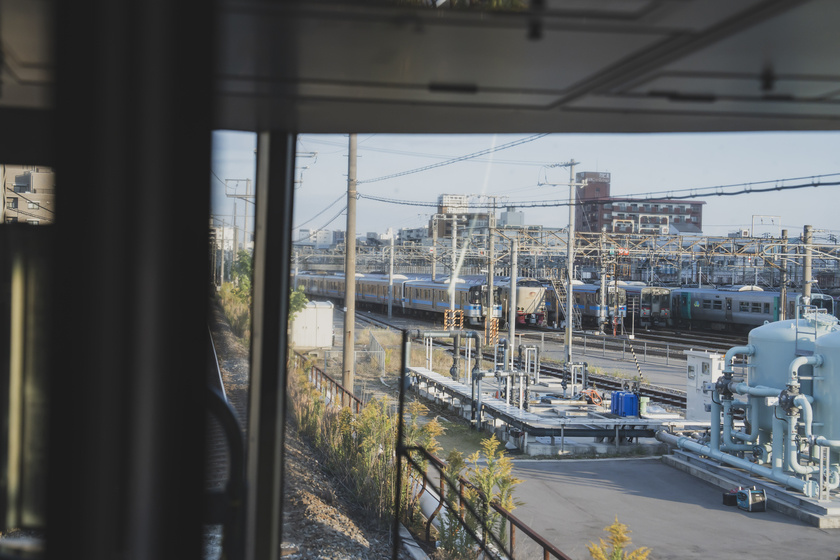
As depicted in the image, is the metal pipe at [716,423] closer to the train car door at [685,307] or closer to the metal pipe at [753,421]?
the metal pipe at [753,421]

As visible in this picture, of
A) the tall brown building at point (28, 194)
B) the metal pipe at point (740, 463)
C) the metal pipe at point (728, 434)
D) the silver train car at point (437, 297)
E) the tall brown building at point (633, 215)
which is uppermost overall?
the tall brown building at point (633, 215)

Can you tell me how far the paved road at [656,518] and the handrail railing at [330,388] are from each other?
1.79 metres

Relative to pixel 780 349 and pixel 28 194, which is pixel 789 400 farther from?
pixel 28 194

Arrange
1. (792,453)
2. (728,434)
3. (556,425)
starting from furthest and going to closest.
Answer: (556,425) → (728,434) → (792,453)

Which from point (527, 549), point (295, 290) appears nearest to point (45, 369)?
point (295, 290)

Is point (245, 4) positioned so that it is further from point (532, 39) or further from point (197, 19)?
point (532, 39)

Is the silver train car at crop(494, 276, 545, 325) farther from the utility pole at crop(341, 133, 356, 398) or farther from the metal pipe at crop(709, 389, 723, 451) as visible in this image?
the utility pole at crop(341, 133, 356, 398)

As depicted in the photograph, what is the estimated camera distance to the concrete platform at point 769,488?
6543 mm

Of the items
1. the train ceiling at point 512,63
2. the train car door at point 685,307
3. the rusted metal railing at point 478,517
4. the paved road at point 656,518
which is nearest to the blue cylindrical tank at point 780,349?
the paved road at point 656,518

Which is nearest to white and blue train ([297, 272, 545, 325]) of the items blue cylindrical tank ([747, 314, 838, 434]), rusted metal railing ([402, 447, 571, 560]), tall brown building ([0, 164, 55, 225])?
rusted metal railing ([402, 447, 571, 560])

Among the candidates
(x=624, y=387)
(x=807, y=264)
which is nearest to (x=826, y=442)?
(x=624, y=387)

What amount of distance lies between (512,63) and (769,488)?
7333mm

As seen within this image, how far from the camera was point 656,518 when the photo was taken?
6.78m

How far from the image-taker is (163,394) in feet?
3.22
